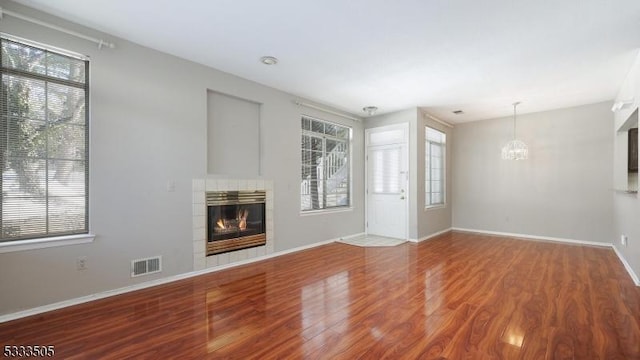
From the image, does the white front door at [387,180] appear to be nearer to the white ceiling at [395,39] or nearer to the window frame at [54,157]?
the white ceiling at [395,39]

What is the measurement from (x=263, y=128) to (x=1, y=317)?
11.2ft

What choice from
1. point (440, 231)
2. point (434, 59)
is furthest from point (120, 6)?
point (440, 231)

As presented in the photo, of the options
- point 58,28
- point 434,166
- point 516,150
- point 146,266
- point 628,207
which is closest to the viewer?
point 58,28

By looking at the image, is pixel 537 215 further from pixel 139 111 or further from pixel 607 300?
pixel 139 111

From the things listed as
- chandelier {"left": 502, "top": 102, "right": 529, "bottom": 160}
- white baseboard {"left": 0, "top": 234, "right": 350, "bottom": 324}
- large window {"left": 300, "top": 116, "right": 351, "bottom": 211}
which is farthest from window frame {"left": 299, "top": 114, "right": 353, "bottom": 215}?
chandelier {"left": 502, "top": 102, "right": 529, "bottom": 160}

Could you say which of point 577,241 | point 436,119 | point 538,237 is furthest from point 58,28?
point 577,241

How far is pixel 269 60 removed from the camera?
3.54 metres

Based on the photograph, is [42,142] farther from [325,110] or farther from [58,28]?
[325,110]

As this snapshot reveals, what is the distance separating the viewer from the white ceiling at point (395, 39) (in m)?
2.50

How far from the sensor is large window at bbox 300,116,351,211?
528 cm

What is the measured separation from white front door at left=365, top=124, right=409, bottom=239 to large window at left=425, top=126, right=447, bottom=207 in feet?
2.48

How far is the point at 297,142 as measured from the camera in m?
4.99

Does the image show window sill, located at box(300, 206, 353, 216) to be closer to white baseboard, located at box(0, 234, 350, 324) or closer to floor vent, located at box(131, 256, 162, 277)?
white baseboard, located at box(0, 234, 350, 324)

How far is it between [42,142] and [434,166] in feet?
22.0
